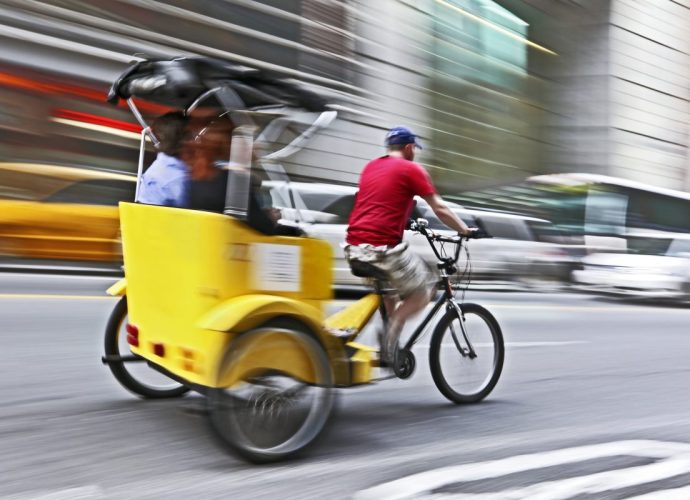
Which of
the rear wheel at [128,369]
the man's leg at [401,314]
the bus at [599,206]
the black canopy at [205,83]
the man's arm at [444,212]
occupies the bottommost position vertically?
the rear wheel at [128,369]

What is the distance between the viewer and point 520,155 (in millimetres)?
26562

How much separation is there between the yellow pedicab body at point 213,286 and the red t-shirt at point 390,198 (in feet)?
1.91

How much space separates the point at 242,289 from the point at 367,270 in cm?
112

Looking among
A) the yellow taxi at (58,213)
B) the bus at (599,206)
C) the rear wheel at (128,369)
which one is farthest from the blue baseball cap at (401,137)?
the bus at (599,206)

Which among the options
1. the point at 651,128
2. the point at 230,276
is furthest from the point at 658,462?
Result: the point at 651,128

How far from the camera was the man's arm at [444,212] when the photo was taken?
16.4ft

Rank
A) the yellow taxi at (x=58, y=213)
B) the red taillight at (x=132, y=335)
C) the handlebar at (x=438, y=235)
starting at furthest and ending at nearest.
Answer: the yellow taxi at (x=58, y=213) < the handlebar at (x=438, y=235) < the red taillight at (x=132, y=335)

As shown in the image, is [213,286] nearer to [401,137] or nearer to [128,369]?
[128,369]

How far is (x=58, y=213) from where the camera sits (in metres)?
11.8

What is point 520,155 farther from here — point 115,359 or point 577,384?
point 115,359

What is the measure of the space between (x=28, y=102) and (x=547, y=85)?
18.8 metres

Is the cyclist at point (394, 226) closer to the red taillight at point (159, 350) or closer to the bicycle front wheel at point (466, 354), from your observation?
the bicycle front wheel at point (466, 354)

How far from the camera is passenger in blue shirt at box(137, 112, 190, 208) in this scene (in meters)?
4.41

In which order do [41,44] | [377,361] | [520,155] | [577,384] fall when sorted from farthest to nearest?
[520,155] → [41,44] → [577,384] → [377,361]
